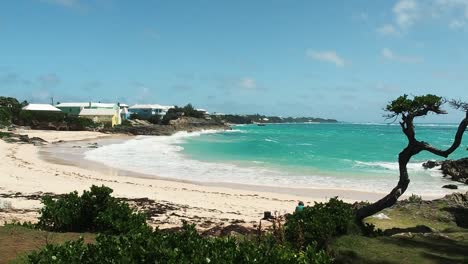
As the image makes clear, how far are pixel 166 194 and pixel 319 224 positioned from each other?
44.4 ft

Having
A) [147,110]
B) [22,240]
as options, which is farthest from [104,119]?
[22,240]

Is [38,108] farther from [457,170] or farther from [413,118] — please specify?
[413,118]

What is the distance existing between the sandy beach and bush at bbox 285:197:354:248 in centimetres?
527

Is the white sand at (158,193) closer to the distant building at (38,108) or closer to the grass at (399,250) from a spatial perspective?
the grass at (399,250)

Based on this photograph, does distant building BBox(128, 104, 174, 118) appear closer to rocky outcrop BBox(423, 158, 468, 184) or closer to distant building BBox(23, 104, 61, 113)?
distant building BBox(23, 104, 61, 113)

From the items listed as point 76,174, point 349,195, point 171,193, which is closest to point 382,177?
point 349,195

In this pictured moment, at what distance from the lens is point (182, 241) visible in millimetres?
5832

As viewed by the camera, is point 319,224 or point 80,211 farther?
point 80,211

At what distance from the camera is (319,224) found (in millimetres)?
7258

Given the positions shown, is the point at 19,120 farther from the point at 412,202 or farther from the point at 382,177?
the point at 412,202

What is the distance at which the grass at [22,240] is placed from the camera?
22.7 ft

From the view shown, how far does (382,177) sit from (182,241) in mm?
25719

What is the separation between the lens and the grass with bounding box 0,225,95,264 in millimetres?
6913

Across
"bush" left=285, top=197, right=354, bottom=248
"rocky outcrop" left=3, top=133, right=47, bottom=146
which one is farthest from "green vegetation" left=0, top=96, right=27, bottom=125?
"bush" left=285, top=197, right=354, bottom=248
